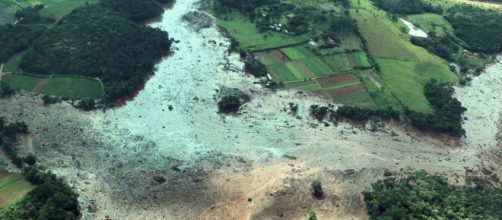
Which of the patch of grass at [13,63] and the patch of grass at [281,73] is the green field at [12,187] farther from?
the patch of grass at [281,73]

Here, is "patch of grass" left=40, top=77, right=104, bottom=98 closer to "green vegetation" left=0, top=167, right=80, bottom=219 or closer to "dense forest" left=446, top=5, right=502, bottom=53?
"green vegetation" left=0, top=167, right=80, bottom=219

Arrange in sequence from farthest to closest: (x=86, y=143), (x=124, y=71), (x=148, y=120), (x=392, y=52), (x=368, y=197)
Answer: (x=392, y=52) → (x=124, y=71) → (x=148, y=120) → (x=86, y=143) → (x=368, y=197)

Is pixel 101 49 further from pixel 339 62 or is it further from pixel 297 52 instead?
pixel 339 62

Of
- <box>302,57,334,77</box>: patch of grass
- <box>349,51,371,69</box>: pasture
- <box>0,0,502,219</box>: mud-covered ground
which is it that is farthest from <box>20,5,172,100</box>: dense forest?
<box>349,51,371,69</box>: pasture

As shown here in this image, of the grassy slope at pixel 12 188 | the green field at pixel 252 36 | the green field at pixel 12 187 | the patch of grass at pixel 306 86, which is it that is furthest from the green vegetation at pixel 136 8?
the grassy slope at pixel 12 188

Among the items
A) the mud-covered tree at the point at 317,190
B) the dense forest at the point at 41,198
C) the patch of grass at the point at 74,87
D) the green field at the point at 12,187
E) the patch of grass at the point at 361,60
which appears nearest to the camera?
the dense forest at the point at 41,198

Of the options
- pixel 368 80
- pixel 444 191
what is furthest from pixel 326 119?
pixel 444 191

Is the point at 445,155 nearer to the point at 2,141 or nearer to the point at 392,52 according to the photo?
the point at 392,52
